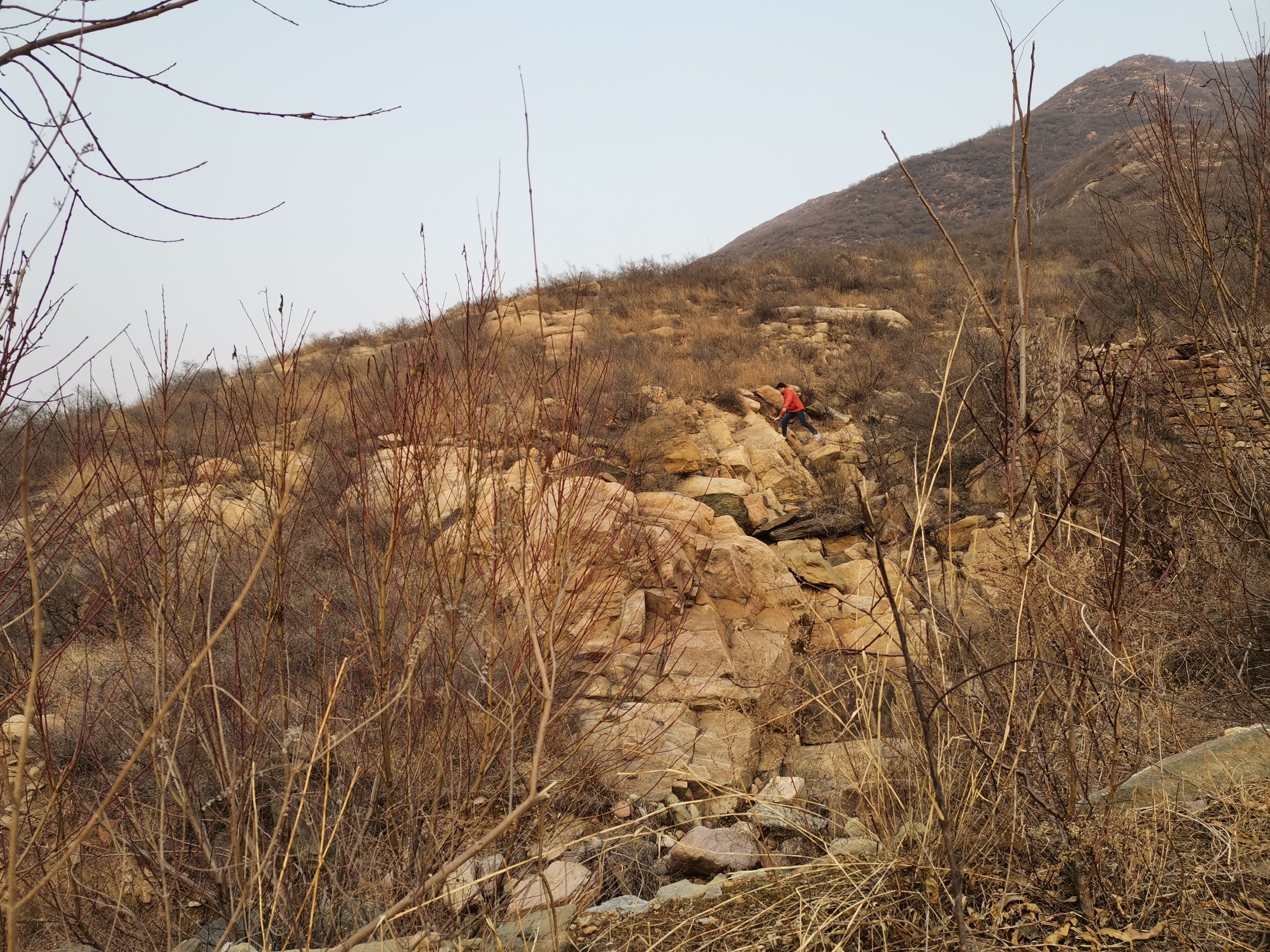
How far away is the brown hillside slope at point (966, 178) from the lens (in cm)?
3656

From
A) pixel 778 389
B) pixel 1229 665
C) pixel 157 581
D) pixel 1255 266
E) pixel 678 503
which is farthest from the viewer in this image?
pixel 778 389

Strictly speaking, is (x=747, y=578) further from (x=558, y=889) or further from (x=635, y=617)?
(x=558, y=889)

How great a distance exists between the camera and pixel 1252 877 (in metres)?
1.86

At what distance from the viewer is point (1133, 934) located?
1744mm

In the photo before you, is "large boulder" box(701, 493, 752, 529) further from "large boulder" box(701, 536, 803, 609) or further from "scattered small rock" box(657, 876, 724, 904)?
"scattered small rock" box(657, 876, 724, 904)

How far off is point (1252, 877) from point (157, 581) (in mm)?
4076

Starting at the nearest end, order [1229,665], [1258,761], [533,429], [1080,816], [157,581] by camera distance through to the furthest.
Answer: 1. [1080,816]
2. [1258,761]
3. [533,429]
4. [157,581]
5. [1229,665]

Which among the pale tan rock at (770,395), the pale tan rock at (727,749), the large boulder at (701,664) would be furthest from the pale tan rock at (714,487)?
the pale tan rock at (727,749)

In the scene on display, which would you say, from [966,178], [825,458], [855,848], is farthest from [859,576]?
[966,178]

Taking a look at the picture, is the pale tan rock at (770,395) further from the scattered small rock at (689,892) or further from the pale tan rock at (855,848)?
the pale tan rock at (855,848)

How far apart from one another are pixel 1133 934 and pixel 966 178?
4734 cm

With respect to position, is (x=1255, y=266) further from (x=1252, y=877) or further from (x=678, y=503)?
(x=678, y=503)

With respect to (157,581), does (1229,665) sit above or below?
below

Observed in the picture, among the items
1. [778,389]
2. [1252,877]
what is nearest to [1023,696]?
[1252,877]
